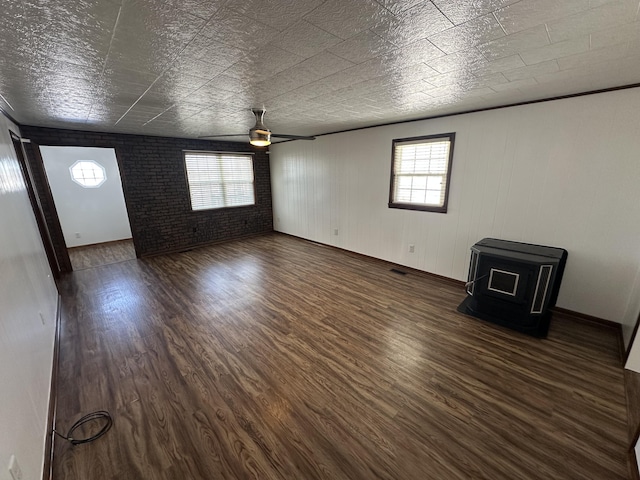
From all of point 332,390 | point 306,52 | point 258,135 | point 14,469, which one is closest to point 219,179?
point 258,135

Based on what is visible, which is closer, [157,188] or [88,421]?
[88,421]

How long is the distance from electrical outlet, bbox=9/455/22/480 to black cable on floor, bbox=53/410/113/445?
600 mm

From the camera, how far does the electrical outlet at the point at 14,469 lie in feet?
3.44

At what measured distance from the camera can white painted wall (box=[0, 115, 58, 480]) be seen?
1.16 m

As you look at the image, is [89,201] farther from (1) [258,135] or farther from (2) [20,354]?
(2) [20,354]

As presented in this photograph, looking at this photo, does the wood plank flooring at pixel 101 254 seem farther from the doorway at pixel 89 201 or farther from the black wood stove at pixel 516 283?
the black wood stove at pixel 516 283

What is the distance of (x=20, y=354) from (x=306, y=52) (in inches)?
100

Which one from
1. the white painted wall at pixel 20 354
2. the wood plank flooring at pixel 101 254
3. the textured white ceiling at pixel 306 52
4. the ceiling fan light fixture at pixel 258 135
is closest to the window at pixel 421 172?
the textured white ceiling at pixel 306 52

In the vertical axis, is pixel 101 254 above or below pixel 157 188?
below

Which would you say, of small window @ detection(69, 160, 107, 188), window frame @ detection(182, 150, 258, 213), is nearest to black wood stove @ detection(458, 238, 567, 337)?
window frame @ detection(182, 150, 258, 213)

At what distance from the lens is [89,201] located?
244 inches

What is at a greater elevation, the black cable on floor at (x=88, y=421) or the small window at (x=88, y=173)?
the small window at (x=88, y=173)

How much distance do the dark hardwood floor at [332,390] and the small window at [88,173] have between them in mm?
3956

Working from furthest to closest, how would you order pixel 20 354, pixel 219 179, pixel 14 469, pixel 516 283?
pixel 219 179
pixel 516 283
pixel 20 354
pixel 14 469
